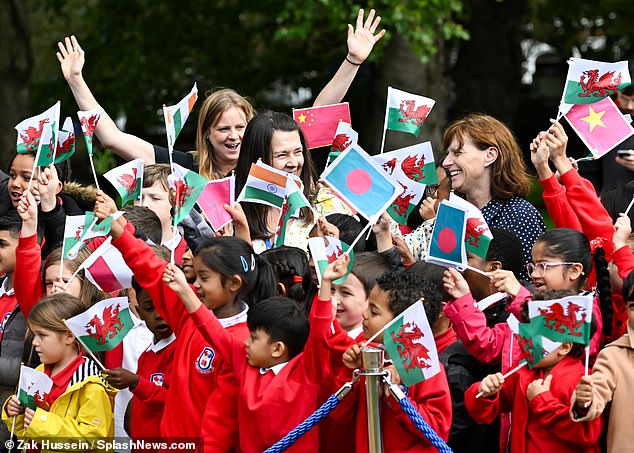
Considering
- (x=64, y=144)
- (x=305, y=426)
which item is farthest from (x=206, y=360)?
(x=64, y=144)

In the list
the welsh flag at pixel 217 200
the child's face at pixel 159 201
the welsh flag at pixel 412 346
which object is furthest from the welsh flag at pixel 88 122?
the welsh flag at pixel 412 346

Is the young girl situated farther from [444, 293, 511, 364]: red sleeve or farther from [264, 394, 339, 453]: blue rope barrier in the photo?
[444, 293, 511, 364]: red sleeve

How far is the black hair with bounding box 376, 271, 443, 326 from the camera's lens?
16.3ft

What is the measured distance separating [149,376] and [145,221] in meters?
1.10

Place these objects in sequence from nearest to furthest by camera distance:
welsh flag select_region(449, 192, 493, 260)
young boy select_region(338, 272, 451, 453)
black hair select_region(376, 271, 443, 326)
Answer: young boy select_region(338, 272, 451, 453)
black hair select_region(376, 271, 443, 326)
welsh flag select_region(449, 192, 493, 260)

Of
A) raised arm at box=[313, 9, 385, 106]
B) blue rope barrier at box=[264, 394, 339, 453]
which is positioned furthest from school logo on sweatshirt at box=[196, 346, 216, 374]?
raised arm at box=[313, 9, 385, 106]

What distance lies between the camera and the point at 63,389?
5629 mm

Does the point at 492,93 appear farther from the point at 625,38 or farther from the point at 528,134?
the point at 528,134

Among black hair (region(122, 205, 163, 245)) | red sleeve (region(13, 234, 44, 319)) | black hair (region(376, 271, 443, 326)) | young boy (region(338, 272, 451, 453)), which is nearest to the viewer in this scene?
young boy (region(338, 272, 451, 453))

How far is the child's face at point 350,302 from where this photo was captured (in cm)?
549

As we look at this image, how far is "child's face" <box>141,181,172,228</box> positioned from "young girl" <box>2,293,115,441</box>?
113 cm

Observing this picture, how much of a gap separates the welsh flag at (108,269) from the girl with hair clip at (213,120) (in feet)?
3.58

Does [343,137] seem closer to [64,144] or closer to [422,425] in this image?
[64,144]

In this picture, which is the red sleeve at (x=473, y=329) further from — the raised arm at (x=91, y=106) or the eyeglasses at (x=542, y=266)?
the raised arm at (x=91, y=106)
